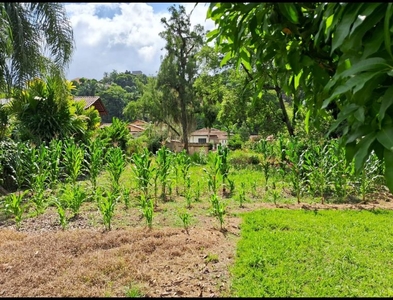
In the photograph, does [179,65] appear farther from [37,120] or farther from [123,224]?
[123,224]

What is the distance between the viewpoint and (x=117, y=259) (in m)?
3.06

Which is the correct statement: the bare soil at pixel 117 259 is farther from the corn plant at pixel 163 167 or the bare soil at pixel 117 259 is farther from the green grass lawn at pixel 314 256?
the corn plant at pixel 163 167

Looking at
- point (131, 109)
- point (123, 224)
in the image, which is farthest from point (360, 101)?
point (131, 109)

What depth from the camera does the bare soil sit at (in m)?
2.57

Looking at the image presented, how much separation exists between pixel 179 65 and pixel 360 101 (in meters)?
19.1

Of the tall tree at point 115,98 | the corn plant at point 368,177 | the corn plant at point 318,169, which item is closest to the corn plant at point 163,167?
the corn plant at point 318,169

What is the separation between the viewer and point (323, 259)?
322 cm

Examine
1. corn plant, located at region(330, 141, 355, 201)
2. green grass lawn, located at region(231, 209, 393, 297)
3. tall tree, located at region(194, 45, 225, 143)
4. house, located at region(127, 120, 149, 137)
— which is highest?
tall tree, located at region(194, 45, 225, 143)

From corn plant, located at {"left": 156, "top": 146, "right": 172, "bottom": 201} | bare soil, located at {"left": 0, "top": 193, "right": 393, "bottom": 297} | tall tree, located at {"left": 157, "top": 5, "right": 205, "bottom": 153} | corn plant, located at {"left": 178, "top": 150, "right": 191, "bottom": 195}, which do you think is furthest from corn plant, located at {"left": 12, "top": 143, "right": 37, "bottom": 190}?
tall tree, located at {"left": 157, "top": 5, "right": 205, "bottom": 153}

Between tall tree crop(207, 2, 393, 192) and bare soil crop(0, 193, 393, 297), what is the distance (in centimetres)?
200

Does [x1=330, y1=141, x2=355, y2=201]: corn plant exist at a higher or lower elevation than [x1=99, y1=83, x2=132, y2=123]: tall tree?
lower

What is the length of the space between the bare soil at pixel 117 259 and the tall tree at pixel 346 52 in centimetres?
200

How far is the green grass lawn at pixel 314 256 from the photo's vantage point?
2.62m

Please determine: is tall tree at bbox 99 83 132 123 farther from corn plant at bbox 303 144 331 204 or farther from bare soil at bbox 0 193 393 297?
bare soil at bbox 0 193 393 297
